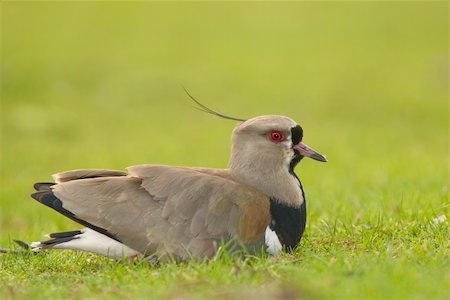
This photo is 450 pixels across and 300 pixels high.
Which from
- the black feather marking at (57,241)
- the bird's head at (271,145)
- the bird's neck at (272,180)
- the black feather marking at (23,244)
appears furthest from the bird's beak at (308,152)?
the black feather marking at (23,244)

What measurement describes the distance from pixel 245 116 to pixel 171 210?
11697mm

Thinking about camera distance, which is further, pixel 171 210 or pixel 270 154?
pixel 270 154

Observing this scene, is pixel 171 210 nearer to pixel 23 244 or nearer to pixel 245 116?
pixel 23 244

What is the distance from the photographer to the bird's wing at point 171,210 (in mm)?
6234

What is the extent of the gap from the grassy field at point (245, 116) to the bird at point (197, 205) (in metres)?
0.21

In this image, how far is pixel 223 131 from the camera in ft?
57.8

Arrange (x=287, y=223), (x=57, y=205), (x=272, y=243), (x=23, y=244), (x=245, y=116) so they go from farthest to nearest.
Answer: (x=245, y=116), (x=23, y=244), (x=57, y=205), (x=287, y=223), (x=272, y=243)

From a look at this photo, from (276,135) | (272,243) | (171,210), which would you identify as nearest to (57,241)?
(171,210)

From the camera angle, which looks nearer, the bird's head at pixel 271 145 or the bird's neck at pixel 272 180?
the bird's neck at pixel 272 180

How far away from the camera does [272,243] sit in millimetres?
6273

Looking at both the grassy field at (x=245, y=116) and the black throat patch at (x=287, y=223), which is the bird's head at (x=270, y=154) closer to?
the black throat patch at (x=287, y=223)

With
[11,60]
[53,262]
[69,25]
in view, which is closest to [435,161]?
[53,262]

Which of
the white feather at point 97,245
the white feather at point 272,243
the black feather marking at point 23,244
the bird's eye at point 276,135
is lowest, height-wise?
the black feather marking at point 23,244

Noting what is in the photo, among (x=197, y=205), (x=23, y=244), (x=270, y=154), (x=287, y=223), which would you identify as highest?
(x=270, y=154)
